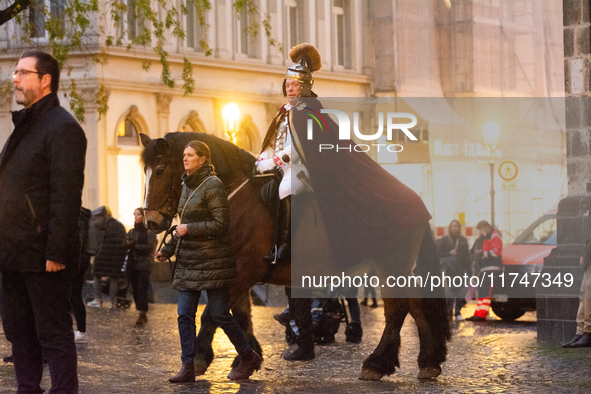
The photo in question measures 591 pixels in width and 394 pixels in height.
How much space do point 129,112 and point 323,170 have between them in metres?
20.1

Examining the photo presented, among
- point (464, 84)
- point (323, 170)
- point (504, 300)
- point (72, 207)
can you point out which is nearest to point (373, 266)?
point (323, 170)

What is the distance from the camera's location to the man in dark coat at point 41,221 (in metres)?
5.97

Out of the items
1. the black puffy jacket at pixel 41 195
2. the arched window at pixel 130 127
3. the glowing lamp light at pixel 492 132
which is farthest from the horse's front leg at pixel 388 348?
the arched window at pixel 130 127

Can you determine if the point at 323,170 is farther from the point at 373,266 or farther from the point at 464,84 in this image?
the point at 464,84

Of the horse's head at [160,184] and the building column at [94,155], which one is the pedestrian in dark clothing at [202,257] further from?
the building column at [94,155]

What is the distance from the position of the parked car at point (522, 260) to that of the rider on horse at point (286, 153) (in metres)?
6.62

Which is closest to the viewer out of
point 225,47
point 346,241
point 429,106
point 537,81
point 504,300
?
point 346,241

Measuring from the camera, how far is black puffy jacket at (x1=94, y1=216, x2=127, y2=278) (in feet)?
57.0

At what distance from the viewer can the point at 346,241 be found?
8.43m

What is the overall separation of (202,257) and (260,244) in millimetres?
644

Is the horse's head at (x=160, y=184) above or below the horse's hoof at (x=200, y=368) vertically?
above

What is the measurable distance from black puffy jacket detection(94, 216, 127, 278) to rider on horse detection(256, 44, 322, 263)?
29.2ft

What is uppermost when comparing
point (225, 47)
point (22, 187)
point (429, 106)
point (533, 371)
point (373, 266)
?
point (225, 47)

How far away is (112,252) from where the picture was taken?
17.5 m
